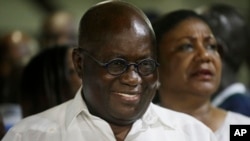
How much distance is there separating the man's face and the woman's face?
0.63 m

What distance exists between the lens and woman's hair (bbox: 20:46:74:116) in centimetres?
271

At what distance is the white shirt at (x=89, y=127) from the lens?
189cm

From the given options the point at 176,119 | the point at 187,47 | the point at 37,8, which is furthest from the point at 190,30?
the point at 37,8

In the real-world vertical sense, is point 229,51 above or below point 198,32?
below

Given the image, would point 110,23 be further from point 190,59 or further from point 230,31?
point 230,31

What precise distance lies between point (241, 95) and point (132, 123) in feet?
3.66

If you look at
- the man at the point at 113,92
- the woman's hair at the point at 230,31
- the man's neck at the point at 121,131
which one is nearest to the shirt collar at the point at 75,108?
the man at the point at 113,92

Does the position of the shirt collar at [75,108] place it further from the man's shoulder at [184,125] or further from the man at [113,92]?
the man's shoulder at [184,125]

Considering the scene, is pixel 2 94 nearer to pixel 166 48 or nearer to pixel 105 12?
pixel 166 48

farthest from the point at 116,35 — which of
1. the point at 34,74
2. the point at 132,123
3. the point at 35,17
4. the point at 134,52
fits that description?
the point at 35,17

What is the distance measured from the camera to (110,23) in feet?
6.08

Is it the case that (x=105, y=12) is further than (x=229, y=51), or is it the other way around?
(x=229, y=51)

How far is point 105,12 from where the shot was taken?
1882 millimetres

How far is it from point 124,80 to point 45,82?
1.00 metres
